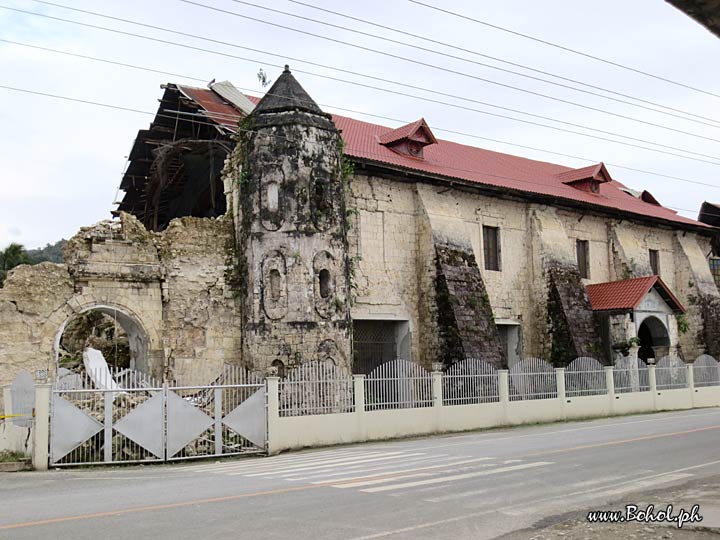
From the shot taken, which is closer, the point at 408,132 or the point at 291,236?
the point at 291,236

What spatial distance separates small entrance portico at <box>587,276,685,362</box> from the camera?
2825 cm

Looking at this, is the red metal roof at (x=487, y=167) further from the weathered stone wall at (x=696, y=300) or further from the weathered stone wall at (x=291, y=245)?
the weathered stone wall at (x=291, y=245)

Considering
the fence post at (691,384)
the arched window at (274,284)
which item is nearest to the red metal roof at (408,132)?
the arched window at (274,284)

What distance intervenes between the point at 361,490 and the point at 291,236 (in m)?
11.5

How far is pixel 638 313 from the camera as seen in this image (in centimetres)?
2844

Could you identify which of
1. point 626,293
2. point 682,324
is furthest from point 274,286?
point 682,324

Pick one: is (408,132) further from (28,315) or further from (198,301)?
(28,315)

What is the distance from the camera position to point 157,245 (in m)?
20.4

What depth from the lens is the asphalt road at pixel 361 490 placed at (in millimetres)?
7809

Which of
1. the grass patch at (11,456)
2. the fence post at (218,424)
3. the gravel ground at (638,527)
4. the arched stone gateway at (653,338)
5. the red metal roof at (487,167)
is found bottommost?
the gravel ground at (638,527)

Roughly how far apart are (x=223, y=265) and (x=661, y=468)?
12.9 metres

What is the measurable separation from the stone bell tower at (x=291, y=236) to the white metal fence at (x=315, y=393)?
7.18ft

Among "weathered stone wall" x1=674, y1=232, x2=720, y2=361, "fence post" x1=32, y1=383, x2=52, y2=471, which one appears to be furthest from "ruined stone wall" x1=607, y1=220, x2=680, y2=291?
"fence post" x1=32, y1=383, x2=52, y2=471

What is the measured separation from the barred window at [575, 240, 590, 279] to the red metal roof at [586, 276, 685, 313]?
1205mm
